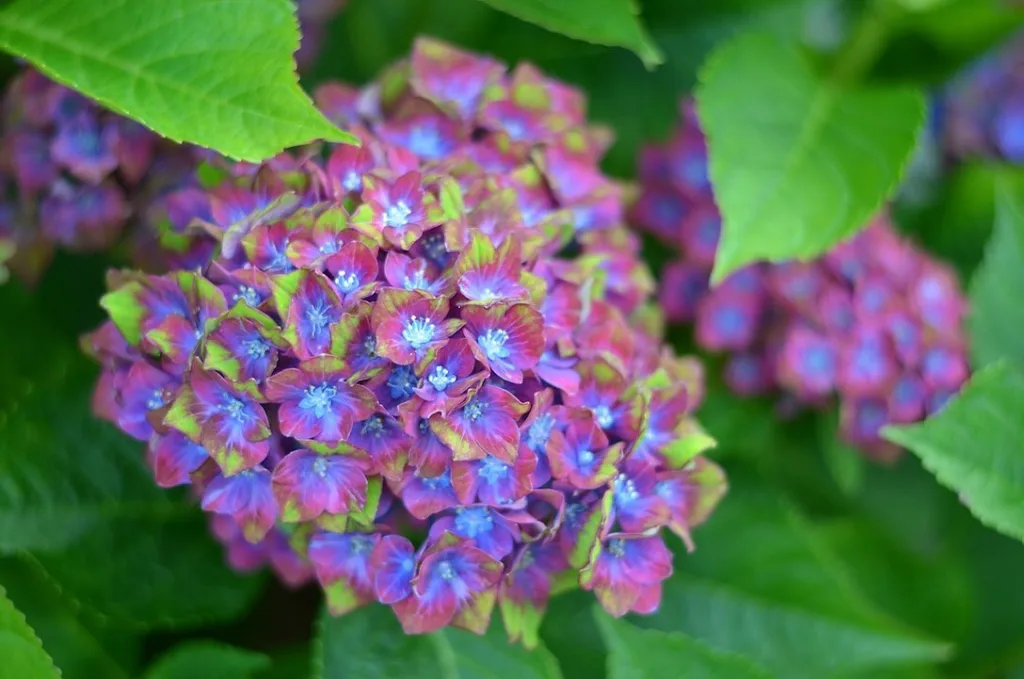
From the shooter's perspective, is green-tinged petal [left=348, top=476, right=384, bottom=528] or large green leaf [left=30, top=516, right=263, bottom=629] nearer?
green-tinged petal [left=348, top=476, right=384, bottom=528]

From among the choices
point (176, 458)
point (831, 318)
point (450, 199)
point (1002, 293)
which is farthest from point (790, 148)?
point (176, 458)

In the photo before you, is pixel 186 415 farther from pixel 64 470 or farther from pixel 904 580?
pixel 904 580

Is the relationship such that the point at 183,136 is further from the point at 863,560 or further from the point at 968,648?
the point at 968,648

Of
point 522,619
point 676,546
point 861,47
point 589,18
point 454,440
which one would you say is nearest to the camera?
point 454,440

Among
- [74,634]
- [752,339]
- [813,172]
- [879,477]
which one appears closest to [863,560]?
[879,477]

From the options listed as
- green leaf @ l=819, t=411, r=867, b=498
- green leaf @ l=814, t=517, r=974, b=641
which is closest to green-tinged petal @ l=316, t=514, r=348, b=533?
green leaf @ l=819, t=411, r=867, b=498

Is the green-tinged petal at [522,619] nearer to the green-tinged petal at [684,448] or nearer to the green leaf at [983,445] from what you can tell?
the green-tinged petal at [684,448]

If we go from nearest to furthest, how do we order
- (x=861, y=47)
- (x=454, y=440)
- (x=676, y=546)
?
(x=454, y=440), (x=676, y=546), (x=861, y=47)

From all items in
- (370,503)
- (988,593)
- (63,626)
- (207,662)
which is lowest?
(988,593)

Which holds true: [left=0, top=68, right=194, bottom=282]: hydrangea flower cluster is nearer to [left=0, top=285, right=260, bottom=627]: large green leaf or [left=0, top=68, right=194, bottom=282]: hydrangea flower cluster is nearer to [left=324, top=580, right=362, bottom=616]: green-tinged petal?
[left=0, top=285, right=260, bottom=627]: large green leaf
